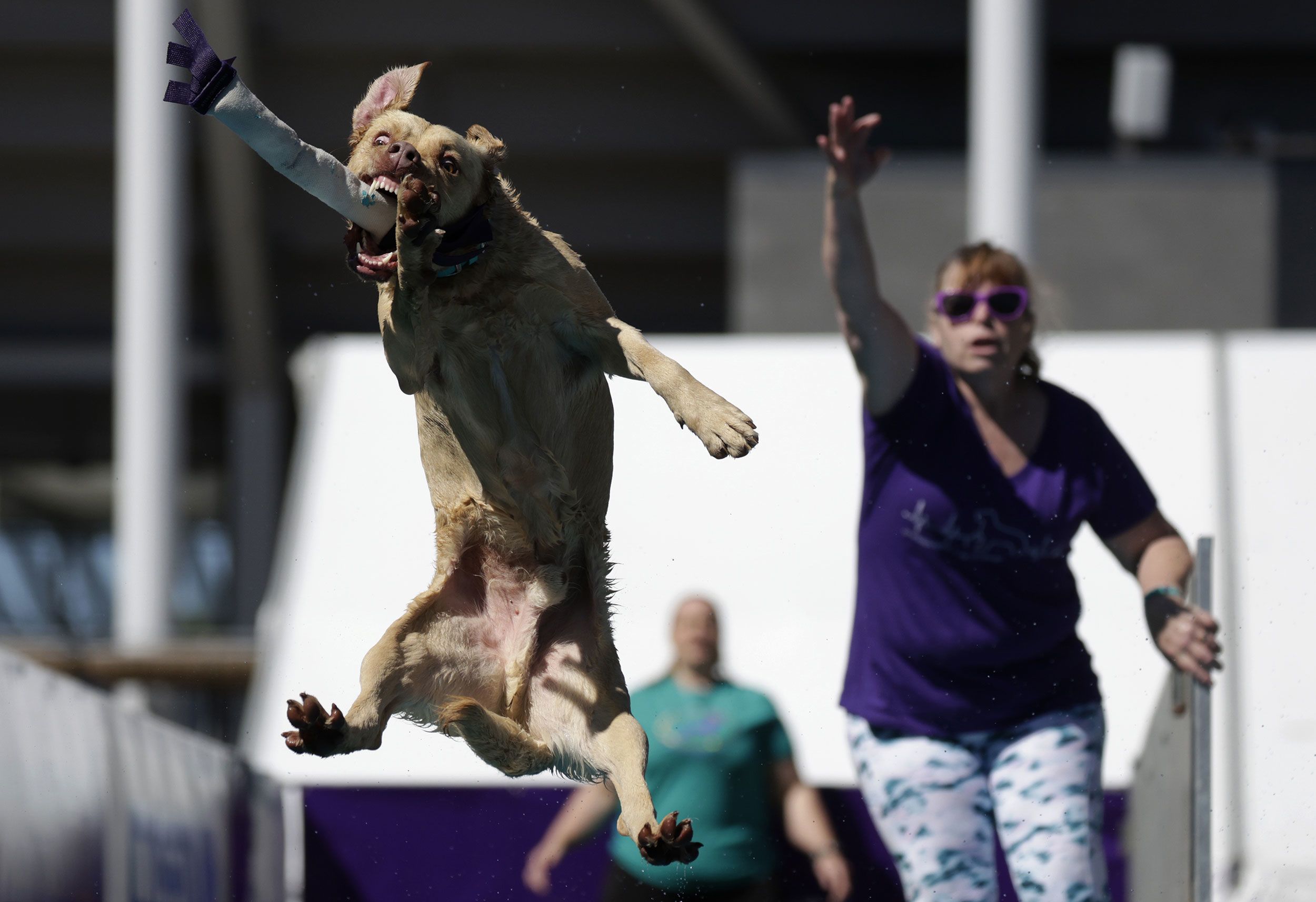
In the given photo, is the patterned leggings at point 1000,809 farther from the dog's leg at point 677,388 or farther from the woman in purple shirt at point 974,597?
the dog's leg at point 677,388

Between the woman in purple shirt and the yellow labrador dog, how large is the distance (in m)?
1.20

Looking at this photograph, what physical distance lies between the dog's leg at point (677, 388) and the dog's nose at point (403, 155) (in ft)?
1.74

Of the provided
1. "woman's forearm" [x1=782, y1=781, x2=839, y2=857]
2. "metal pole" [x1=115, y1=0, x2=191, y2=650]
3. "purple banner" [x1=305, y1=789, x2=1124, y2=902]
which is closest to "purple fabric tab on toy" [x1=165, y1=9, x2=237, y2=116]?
"woman's forearm" [x1=782, y1=781, x2=839, y2=857]

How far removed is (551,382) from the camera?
341 cm

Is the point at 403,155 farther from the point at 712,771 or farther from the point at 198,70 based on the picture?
the point at 712,771

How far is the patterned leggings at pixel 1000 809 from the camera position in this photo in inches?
171

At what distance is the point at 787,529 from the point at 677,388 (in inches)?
128

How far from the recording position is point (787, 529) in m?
6.25

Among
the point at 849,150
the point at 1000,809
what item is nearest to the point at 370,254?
the point at 849,150

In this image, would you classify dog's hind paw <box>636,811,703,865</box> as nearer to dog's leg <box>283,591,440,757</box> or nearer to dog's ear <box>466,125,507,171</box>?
dog's leg <box>283,591,440,757</box>

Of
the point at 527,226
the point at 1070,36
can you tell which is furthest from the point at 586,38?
the point at 527,226

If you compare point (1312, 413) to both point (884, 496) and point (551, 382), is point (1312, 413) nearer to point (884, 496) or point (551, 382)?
point (884, 496)

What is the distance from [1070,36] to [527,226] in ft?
34.3

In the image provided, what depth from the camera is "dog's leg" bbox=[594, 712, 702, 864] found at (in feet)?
9.86
